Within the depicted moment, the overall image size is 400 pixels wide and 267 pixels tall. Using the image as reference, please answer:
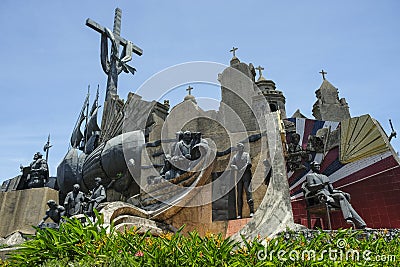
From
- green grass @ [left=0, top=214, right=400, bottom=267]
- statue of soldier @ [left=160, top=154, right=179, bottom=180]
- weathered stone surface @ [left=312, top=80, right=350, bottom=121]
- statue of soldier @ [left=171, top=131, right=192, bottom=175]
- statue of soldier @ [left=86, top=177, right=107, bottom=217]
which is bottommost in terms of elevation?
green grass @ [left=0, top=214, right=400, bottom=267]

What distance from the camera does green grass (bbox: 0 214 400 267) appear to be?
3.20 meters

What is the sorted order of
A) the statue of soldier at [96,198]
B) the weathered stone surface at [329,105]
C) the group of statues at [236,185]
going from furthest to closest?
the weathered stone surface at [329,105], the statue of soldier at [96,198], the group of statues at [236,185]

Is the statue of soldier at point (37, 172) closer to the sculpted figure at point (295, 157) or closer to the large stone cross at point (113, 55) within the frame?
the large stone cross at point (113, 55)

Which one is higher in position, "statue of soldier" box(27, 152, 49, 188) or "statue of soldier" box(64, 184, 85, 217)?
"statue of soldier" box(27, 152, 49, 188)

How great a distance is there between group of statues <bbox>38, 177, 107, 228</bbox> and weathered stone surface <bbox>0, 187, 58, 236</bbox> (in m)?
1.56

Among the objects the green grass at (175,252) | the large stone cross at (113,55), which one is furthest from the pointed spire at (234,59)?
the green grass at (175,252)

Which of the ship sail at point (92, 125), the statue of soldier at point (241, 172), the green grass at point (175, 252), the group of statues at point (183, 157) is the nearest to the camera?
the green grass at point (175, 252)

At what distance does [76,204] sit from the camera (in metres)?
10.5

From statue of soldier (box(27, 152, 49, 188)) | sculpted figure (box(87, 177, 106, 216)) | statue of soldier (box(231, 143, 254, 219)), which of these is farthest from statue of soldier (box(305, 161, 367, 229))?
statue of soldier (box(27, 152, 49, 188))

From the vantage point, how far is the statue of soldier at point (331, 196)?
25.2 feet

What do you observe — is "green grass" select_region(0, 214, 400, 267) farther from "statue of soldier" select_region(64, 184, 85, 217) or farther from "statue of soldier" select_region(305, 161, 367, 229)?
"statue of soldier" select_region(64, 184, 85, 217)

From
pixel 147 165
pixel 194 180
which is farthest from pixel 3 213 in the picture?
pixel 194 180

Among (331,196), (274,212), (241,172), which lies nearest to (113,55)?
(241,172)

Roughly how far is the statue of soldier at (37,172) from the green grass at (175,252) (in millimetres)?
10347
